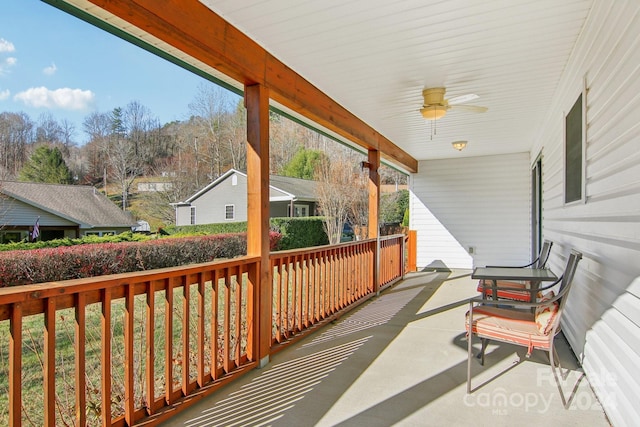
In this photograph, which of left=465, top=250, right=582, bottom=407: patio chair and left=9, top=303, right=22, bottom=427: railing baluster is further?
left=465, top=250, right=582, bottom=407: patio chair

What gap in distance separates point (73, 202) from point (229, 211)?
6.69 m

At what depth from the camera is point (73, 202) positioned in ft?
53.4

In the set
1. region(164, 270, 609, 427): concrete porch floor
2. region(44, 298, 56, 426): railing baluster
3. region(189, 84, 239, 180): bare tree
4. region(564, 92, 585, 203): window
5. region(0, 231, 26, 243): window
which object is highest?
region(189, 84, 239, 180): bare tree

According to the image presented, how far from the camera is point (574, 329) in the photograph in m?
3.09

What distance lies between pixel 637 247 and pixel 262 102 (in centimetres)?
244

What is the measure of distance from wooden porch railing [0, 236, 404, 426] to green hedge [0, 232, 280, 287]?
146 inches

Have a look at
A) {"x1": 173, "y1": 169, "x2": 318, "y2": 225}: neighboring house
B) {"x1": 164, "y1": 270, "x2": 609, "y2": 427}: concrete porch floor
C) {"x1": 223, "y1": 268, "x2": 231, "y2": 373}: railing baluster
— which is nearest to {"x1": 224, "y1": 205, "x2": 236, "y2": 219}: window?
{"x1": 173, "y1": 169, "x2": 318, "y2": 225}: neighboring house

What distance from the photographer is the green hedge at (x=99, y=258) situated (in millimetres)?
8023

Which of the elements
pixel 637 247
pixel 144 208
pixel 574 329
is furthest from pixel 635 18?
pixel 144 208

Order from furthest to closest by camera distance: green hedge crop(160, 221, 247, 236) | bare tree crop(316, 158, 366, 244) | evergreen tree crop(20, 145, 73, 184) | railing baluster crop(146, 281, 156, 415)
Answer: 1. evergreen tree crop(20, 145, 73, 184)
2. green hedge crop(160, 221, 247, 236)
3. bare tree crop(316, 158, 366, 244)
4. railing baluster crop(146, 281, 156, 415)

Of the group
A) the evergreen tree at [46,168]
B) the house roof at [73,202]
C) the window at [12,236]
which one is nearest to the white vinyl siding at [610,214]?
the house roof at [73,202]

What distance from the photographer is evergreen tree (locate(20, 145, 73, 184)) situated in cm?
1731

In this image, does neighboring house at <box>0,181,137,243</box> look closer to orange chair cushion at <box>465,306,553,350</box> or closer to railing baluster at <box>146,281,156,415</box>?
railing baluster at <box>146,281,156,415</box>

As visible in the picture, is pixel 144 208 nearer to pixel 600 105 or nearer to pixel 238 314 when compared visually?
pixel 238 314
